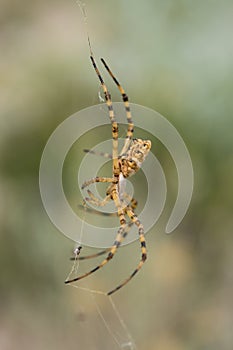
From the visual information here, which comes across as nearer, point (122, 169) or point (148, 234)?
point (122, 169)

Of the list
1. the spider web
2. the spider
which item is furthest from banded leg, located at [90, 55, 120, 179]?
the spider web

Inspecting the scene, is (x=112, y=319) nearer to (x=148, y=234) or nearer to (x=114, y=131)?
(x=148, y=234)

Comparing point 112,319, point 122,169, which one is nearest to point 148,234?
point 112,319

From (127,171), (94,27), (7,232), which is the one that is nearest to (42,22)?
(94,27)

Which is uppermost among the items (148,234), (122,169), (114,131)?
(114,131)

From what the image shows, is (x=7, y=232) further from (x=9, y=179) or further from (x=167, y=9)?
(x=167, y=9)

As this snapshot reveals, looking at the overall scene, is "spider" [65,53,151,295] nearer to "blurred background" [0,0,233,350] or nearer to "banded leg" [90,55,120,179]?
"banded leg" [90,55,120,179]

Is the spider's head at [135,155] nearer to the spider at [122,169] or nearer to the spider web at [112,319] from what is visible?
the spider at [122,169]
